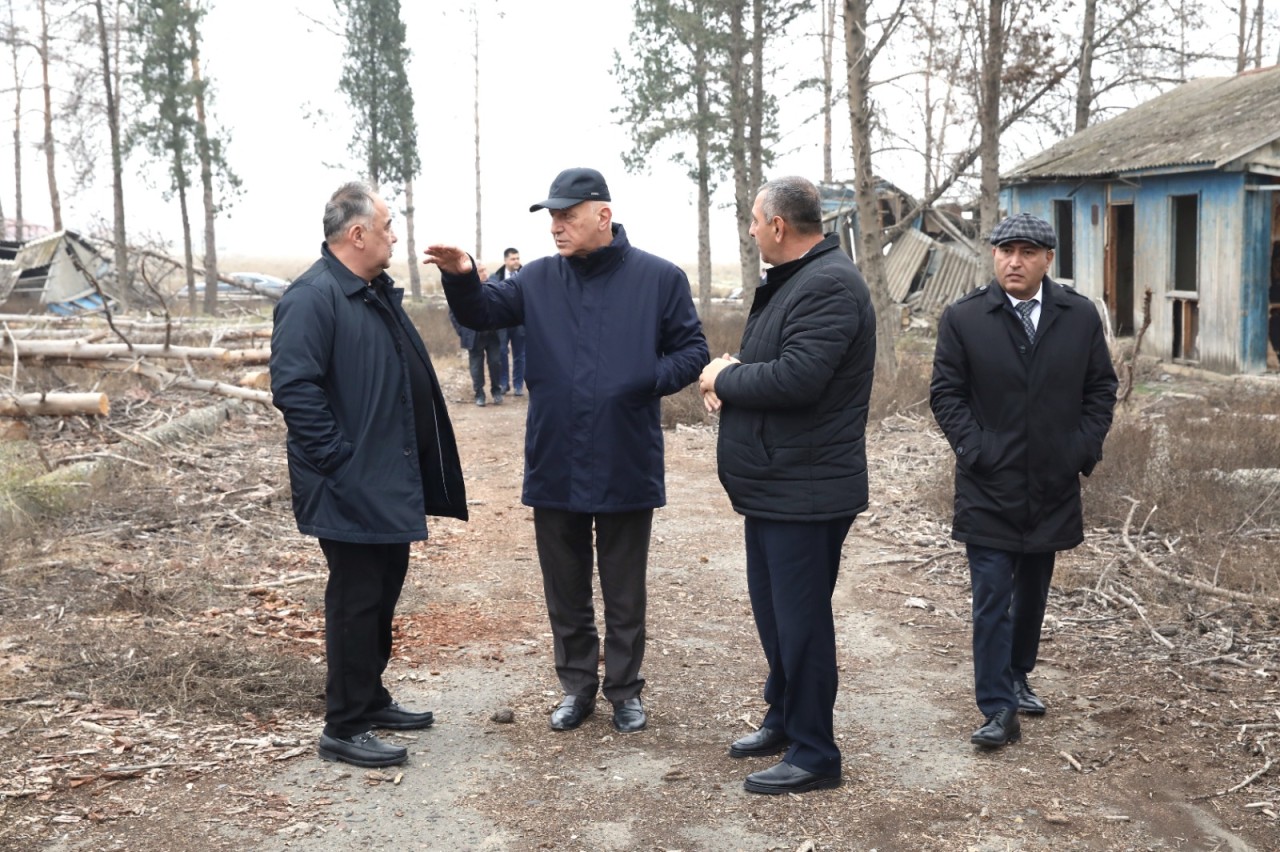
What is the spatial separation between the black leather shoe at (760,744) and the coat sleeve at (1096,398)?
1.56 meters

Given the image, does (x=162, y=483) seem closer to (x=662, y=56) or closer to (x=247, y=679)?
(x=247, y=679)

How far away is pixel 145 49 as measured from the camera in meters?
36.4

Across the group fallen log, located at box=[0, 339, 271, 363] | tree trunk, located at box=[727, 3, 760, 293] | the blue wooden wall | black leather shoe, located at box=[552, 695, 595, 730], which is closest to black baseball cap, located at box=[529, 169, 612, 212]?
black leather shoe, located at box=[552, 695, 595, 730]

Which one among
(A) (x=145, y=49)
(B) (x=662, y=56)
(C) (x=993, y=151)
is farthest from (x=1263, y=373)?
(A) (x=145, y=49)

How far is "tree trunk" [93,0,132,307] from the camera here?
1385 inches

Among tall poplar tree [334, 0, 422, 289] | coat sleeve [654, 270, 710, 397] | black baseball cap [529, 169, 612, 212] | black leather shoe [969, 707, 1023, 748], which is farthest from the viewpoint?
tall poplar tree [334, 0, 422, 289]

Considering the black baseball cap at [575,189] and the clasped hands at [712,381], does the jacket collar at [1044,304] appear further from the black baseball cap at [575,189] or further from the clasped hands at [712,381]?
the black baseball cap at [575,189]

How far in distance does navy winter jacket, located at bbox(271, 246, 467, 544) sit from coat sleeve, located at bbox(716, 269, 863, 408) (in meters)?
1.29

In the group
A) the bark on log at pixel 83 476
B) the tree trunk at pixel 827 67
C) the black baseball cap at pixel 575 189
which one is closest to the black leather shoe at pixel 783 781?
the black baseball cap at pixel 575 189

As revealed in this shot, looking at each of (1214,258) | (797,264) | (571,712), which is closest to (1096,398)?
(797,264)

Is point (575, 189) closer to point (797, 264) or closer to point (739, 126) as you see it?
point (797, 264)

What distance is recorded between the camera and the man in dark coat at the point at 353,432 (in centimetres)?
447

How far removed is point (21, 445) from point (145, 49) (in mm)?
29829

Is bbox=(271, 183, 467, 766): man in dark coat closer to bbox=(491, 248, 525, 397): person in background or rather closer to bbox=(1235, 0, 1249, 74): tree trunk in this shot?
bbox=(491, 248, 525, 397): person in background
